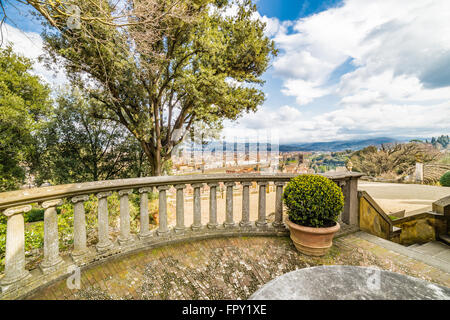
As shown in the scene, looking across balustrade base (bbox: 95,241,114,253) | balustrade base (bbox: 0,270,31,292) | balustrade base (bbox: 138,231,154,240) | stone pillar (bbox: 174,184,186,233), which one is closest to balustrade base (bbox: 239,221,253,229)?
stone pillar (bbox: 174,184,186,233)

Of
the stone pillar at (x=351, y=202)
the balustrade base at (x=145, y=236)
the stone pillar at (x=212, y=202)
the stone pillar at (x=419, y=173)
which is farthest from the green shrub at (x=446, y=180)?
the balustrade base at (x=145, y=236)

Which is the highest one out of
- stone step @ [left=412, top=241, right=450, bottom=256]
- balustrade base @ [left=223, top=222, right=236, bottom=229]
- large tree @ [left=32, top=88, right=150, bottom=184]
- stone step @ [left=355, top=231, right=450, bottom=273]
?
large tree @ [left=32, top=88, right=150, bottom=184]

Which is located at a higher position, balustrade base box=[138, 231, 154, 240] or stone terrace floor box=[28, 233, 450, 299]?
balustrade base box=[138, 231, 154, 240]

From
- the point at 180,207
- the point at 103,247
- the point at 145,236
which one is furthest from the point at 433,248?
the point at 103,247

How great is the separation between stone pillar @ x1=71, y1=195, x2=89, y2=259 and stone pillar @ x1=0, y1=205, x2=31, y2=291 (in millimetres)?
401

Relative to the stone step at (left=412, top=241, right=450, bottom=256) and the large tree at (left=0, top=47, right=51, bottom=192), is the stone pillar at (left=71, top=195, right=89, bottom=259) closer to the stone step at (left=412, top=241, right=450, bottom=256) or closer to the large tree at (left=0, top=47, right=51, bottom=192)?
the stone step at (left=412, top=241, right=450, bottom=256)

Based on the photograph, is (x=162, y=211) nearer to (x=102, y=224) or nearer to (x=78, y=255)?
(x=102, y=224)

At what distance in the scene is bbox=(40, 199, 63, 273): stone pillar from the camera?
1.93m

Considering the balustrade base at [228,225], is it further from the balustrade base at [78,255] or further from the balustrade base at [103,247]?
the balustrade base at [78,255]

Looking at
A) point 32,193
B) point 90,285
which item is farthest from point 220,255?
point 32,193

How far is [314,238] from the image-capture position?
8.29 ft

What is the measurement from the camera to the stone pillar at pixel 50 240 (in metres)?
1.93

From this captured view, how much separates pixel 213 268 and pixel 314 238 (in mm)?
1443
